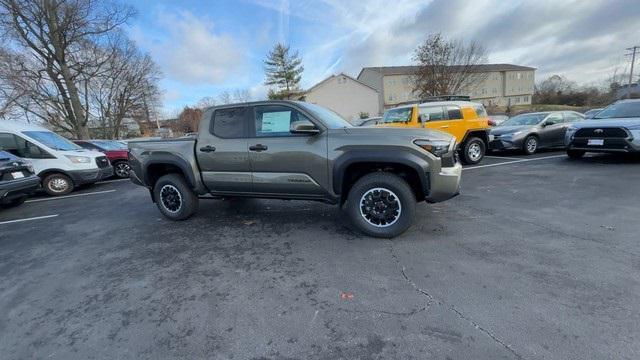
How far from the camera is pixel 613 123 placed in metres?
7.00

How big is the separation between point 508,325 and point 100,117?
34.1 m

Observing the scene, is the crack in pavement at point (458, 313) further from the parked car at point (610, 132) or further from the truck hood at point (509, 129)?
the truck hood at point (509, 129)

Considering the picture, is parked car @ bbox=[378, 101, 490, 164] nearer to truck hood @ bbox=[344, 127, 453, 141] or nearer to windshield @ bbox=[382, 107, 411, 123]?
windshield @ bbox=[382, 107, 411, 123]

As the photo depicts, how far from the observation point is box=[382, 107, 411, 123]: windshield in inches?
338

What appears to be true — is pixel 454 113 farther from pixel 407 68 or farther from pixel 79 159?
pixel 407 68

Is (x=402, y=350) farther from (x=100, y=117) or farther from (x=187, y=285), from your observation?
(x=100, y=117)

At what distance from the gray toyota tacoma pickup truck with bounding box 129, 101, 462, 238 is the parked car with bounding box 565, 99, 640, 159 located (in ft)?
20.3

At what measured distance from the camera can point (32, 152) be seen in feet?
25.9

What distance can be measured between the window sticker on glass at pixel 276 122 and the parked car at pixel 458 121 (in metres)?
5.11

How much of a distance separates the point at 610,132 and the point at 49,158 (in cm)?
1462

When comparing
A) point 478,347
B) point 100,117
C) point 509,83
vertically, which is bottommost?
point 478,347

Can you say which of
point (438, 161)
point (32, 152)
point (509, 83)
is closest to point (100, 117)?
point (32, 152)

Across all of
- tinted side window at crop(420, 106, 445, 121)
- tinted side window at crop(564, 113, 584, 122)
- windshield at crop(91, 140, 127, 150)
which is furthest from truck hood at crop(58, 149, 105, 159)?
tinted side window at crop(564, 113, 584, 122)

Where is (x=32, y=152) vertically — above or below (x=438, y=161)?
above
